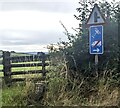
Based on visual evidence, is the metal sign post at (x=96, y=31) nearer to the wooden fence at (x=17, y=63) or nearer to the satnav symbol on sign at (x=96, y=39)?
the satnav symbol on sign at (x=96, y=39)

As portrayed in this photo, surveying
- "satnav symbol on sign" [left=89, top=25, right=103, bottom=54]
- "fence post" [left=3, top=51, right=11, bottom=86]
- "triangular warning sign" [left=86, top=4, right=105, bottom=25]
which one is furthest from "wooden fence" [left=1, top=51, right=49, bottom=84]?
"triangular warning sign" [left=86, top=4, right=105, bottom=25]

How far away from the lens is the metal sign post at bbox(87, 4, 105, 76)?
9.33 m

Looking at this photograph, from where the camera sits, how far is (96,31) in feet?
30.9

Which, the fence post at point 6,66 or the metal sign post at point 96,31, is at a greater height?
the metal sign post at point 96,31

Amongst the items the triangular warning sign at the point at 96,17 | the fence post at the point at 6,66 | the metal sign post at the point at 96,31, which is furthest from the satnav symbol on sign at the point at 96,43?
the fence post at the point at 6,66

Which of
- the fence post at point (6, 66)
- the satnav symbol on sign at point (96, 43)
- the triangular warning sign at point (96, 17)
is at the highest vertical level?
the triangular warning sign at point (96, 17)

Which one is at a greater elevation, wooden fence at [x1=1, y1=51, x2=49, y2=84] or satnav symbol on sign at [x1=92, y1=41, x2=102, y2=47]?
satnav symbol on sign at [x1=92, y1=41, x2=102, y2=47]

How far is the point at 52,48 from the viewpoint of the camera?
416 inches

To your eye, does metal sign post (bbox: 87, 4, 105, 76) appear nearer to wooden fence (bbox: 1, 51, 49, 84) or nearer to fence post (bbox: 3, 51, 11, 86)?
wooden fence (bbox: 1, 51, 49, 84)

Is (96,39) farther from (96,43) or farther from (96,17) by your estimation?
(96,17)

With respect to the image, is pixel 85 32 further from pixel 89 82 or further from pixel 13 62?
pixel 13 62

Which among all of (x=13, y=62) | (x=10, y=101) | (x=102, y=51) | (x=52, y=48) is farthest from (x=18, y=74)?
(x=102, y=51)

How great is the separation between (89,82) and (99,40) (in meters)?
1.26

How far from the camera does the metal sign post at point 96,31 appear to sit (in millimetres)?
9328
